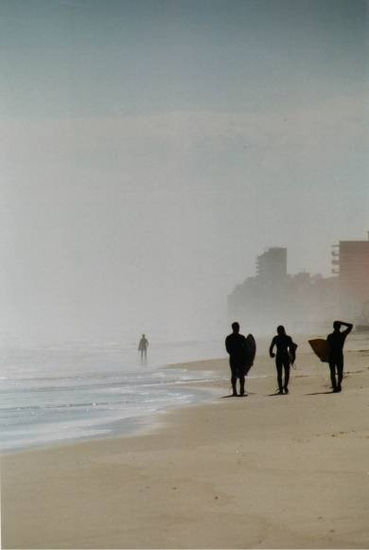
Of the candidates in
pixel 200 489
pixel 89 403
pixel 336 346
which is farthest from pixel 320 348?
pixel 200 489

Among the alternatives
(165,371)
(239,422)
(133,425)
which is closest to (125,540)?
(239,422)

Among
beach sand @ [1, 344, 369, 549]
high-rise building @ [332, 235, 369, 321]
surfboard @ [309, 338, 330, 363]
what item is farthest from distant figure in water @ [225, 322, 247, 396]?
high-rise building @ [332, 235, 369, 321]

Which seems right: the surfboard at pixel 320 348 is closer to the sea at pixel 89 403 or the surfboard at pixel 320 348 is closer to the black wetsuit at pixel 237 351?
the black wetsuit at pixel 237 351

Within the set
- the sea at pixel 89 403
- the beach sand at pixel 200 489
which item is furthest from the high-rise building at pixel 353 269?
the beach sand at pixel 200 489

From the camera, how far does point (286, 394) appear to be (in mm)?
18594

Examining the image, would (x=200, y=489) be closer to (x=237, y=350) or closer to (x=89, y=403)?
(x=237, y=350)

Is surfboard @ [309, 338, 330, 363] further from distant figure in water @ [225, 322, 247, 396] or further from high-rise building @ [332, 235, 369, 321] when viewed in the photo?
high-rise building @ [332, 235, 369, 321]

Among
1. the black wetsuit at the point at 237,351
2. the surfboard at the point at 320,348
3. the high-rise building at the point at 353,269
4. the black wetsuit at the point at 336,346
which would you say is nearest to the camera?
the black wetsuit at the point at 336,346

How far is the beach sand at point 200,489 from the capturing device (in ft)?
19.5

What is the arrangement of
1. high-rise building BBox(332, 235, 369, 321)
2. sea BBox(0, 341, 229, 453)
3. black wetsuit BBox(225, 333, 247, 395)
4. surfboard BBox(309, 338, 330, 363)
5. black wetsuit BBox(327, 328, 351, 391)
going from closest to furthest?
sea BBox(0, 341, 229, 453), black wetsuit BBox(327, 328, 351, 391), black wetsuit BBox(225, 333, 247, 395), surfboard BBox(309, 338, 330, 363), high-rise building BBox(332, 235, 369, 321)

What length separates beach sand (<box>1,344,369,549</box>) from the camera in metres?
5.94

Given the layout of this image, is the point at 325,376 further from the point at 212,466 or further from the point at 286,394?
the point at 212,466

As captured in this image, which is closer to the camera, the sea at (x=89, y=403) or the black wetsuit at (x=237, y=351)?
the sea at (x=89, y=403)

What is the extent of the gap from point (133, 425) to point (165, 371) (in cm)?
2094
